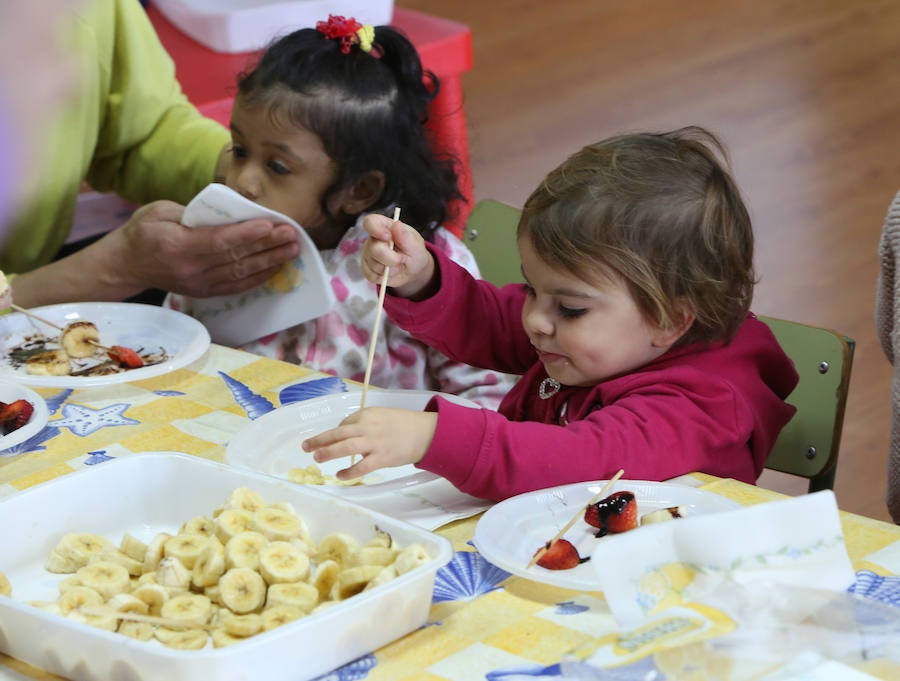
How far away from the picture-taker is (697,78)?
529 cm

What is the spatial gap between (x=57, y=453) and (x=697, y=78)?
4.42 metres

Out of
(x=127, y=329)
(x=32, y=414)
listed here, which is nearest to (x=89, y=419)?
(x=32, y=414)

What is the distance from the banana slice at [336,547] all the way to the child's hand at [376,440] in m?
0.11

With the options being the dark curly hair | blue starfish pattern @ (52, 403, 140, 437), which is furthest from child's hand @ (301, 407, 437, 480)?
the dark curly hair

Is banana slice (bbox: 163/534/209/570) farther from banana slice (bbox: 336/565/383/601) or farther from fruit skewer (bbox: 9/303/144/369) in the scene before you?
fruit skewer (bbox: 9/303/144/369)

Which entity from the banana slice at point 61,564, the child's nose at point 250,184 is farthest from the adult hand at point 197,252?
the banana slice at point 61,564

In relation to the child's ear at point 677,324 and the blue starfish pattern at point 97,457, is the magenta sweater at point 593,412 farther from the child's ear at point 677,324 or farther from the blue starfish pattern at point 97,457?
the blue starfish pattern at point 97,457

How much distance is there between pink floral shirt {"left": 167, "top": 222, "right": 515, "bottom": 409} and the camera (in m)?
1.82

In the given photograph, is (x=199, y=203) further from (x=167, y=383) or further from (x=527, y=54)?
(x=527, y=54)

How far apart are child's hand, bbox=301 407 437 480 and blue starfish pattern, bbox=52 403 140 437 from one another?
331mm

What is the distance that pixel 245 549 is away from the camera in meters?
0.98

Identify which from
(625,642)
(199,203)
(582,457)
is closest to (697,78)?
(199,203)

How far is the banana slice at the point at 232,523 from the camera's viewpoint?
3.28ft

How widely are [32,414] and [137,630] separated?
50cm
